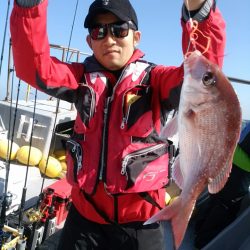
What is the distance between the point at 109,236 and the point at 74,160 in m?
0.55

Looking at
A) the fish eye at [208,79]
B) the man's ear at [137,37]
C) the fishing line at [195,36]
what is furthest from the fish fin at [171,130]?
the man's ear at [137,37]

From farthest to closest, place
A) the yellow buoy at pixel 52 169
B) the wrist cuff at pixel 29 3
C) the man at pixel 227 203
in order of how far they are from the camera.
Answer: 1. the yellow buoy at pixel 52 169
2. the man at pixel 227 203
3. the wrist cuff at pixel 29 3

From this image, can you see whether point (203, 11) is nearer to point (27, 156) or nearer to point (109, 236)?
point (109, 236)

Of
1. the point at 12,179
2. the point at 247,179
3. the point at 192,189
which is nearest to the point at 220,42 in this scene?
the point at 192,189

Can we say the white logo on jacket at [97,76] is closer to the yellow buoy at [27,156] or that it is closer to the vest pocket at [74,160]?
the vest pocket at [74,160]

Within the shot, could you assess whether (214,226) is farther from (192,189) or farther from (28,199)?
(28,199)

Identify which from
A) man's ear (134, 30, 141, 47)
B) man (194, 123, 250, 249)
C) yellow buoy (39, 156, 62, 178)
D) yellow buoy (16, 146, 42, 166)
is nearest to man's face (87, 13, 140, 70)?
man's ear (134, 30, 141, 47)

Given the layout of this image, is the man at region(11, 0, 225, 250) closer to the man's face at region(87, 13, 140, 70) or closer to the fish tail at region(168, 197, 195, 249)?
the man's face at region(87, 13, 140, 70)

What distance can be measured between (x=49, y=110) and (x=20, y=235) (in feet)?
14.2

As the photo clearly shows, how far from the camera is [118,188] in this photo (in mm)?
2227

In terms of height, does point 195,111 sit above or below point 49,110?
above

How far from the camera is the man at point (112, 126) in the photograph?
2.21 m

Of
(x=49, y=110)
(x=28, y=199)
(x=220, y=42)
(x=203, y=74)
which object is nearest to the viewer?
(x=203, y=74)

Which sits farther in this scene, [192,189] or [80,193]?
[80,193]
